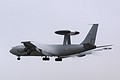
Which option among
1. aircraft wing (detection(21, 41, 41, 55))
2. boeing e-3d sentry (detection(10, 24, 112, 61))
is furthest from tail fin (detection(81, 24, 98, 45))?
aircraft wing (detection(21, 41, 41, 55))

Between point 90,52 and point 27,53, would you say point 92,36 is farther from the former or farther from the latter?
point 27,53

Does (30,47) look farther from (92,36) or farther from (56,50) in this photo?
(92,36)

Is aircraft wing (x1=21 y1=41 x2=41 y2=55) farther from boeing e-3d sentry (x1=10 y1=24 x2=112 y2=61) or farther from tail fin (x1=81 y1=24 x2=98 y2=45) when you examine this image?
tail fin (x1=81 y1=24 x2=98 y2=45)

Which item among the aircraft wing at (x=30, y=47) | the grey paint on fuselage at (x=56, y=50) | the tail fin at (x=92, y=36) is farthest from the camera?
the tail fin at (x=92, y=36)

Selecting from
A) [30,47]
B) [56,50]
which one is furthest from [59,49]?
[30,47]

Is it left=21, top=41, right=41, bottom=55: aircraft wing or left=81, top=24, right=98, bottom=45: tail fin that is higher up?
left=81, top=24, right=98, bottom=45: tail fin

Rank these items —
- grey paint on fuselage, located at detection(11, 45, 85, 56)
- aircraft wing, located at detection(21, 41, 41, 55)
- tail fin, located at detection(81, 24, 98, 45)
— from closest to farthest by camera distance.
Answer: aircraft wing, located at detection(21, 41, 41, 55) → grey paint on fuselage, located at detection(11, 45, 85, 56) → tail fin, located at detection(81, 24, 98, 45)

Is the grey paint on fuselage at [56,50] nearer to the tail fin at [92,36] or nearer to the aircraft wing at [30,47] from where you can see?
the aircraft wing at [30,47]

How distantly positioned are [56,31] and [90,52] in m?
12.1

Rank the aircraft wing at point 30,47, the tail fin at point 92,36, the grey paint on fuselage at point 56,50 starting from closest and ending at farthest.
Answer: the aircraft wing at point 30,47
the grey paint on fuselage at point 56,50
the tail fin at point 92,36

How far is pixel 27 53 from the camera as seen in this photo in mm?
124562

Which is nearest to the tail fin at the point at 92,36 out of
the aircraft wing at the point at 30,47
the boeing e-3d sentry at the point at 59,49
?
the boeing e-3d sentry at the point at 59,49

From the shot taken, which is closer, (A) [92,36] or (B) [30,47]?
(B) [30,47]

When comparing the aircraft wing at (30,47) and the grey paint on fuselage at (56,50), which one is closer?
the aircraft wing at (30,47)
